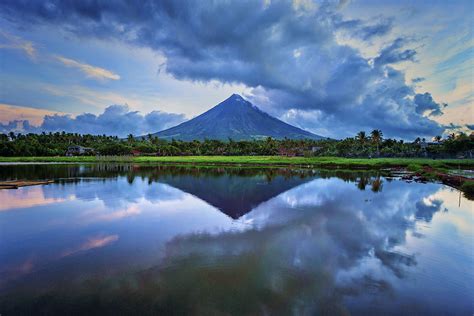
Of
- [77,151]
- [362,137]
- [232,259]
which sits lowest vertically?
[232,259]

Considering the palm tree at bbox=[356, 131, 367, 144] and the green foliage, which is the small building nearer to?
the palm tree at bbox=[356, 131, 367, 144]

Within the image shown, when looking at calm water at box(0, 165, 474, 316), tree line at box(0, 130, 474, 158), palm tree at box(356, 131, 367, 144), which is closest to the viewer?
calm water at box(0, 165, 474, 316)

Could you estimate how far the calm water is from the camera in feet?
19.5

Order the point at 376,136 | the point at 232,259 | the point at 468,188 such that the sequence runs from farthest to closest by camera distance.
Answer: the point at 376,136, the point at 468,188, the point at 232,259

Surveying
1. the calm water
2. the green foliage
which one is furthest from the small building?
the green foliage

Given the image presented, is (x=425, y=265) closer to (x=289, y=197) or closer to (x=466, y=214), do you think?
(x=466, y=214)

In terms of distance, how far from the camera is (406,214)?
1524cm

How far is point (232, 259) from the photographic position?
821cm

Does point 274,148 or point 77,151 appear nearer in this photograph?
point 274,148

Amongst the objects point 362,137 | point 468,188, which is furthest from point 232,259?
point 362,137

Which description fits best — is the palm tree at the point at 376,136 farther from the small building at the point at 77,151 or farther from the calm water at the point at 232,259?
the small building at the point at 77,151

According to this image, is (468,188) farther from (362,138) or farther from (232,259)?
(362,138)

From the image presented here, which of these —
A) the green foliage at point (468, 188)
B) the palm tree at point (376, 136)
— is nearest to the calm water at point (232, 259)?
the green foliage at point (468, 188)

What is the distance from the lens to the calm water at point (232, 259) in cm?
595
